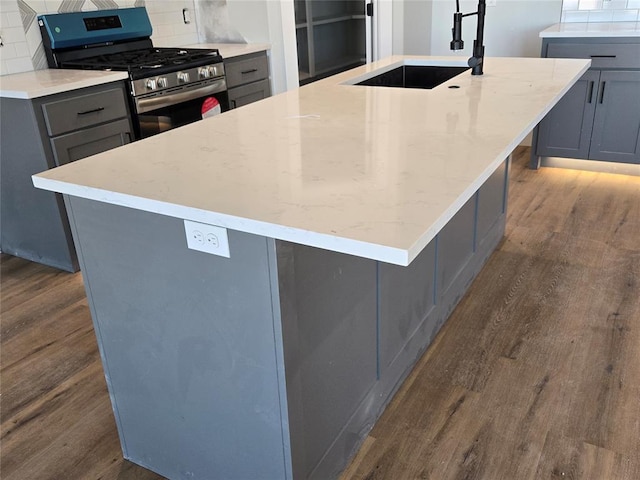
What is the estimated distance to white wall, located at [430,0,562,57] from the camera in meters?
4.43

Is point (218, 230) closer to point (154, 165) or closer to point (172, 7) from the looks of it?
point (154, 165)

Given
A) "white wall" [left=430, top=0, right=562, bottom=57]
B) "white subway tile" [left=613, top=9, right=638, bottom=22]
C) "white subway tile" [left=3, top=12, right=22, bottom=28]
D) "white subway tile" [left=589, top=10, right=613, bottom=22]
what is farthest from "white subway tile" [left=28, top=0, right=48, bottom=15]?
"white subway tile" [left=613, top=9, right=638, bottom=22]

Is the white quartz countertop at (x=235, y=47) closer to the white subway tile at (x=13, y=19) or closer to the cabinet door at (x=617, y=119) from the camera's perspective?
the white subway tile at (x=13, y=19)

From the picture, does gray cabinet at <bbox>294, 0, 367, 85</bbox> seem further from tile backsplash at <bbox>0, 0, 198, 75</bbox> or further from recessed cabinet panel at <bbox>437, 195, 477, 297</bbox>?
recessed cabinet panel at <bbox>437, 195, 477, 297</bbox>

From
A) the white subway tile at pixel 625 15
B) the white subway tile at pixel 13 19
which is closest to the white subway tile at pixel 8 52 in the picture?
the white subway tile at pixel 13 19

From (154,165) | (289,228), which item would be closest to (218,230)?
(289,228)

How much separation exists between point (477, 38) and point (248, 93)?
1912 mm

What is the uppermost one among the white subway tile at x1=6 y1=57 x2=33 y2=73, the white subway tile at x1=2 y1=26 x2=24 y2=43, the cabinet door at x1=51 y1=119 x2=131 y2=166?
the white subway tile at x1=2 y1=26 x2=24 y2=43

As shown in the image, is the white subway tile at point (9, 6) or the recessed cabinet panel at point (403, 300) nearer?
the recessed cabinet panel at point (403, 300)

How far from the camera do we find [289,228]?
42.9 inches

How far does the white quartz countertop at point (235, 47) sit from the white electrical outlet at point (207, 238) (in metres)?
2.74

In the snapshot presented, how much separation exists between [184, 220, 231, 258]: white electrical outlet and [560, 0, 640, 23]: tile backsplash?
4022mm

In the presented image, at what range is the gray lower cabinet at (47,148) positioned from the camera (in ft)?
9.12

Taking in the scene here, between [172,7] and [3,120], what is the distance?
1.75m
